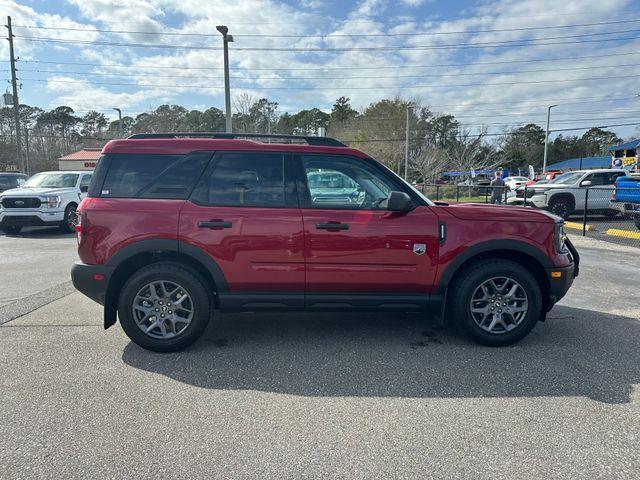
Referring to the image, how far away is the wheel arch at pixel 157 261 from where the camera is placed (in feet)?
12.6

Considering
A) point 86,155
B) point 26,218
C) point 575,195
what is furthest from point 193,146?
point 86,155

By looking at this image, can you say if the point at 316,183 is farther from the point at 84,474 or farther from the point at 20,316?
the point at 20,316

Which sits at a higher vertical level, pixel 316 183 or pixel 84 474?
pixel 316 183

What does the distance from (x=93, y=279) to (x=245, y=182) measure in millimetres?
1654

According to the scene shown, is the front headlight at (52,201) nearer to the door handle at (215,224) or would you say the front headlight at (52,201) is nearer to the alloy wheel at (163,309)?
the alloy wheel at (163,309)

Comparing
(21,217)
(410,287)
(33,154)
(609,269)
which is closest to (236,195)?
(410,287)

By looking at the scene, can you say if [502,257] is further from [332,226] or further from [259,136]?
[259,136]

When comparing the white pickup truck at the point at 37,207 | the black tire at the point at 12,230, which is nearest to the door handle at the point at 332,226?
the white pickup truck at the point at 37,207

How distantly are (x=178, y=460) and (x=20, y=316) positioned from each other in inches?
146

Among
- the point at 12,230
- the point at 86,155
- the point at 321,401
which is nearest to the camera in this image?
the point at 321,401

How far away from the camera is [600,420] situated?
2887 mm

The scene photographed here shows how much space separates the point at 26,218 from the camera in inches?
459

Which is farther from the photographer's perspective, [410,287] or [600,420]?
[410,287]

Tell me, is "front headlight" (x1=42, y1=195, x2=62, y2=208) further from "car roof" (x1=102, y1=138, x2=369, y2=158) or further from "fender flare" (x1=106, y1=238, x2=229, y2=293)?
"fender flare" (x1=106, y1=238, x2=229, y2=293)
